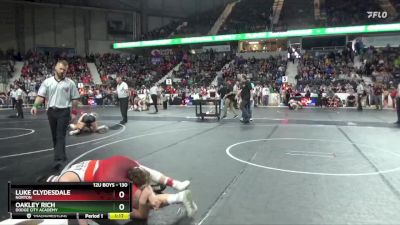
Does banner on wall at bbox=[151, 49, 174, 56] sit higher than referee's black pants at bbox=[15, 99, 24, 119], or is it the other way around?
banner on wall at bbox=[151, 49, 174, 56]

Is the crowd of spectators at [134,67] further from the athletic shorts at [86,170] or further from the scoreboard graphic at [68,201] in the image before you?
the scoreboard graphic at [68,201]

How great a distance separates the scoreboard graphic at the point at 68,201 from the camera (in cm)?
307

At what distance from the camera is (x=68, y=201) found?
3068 mm

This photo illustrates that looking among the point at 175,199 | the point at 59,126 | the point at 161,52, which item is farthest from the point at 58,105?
the point at 161,52

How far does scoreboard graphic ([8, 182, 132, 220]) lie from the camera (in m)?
3.07

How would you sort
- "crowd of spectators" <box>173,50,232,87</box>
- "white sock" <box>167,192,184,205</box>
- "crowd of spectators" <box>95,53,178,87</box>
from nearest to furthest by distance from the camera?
"white sock" <box>167,192,184,205</box> < "crowd of spectators" <box>173,50,232,87</box> < "crowd of spectators" <box>95,53,178,87</box>

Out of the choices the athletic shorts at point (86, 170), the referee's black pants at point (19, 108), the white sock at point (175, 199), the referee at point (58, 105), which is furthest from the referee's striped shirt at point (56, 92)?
the referee's black pants at point (19, 108)

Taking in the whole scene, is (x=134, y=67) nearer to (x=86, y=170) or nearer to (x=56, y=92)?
(x=56, y=92)

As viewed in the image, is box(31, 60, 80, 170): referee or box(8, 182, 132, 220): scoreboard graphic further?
box(31, 60, 80, 170): referee

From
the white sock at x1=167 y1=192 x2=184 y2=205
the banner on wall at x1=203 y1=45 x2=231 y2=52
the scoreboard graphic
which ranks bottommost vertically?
the white sock at x1=167 y1=192 x2=184 y2=205

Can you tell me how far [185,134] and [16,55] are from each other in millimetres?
28394

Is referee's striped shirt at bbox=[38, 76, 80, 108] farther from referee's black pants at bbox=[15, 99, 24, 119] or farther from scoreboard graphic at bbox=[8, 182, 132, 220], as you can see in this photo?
referee's black pants at bbox=[15, 99, 24, 119]

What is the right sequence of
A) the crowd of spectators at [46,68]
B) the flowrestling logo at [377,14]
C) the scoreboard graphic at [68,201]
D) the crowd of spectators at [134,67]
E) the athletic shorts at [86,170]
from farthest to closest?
1. the crowd of spectators at [134,67]
2. the crowd of spectators at [46,68]
3. the flowrestling logo at [377,14]
4. the athletic shorts at [86,170]
5. the scoreboard graphic at [68,201]

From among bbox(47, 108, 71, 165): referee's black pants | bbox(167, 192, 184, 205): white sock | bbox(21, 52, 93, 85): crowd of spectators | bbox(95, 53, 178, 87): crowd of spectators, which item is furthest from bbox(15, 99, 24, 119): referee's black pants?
bbox(95, 53, 178, 87): crowd of spectators
